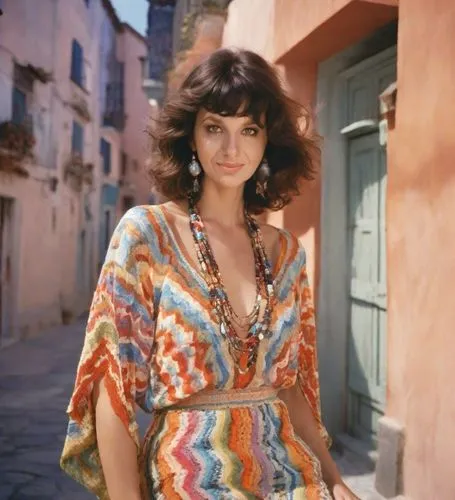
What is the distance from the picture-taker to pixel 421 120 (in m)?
3.05

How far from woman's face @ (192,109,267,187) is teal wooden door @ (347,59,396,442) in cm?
258

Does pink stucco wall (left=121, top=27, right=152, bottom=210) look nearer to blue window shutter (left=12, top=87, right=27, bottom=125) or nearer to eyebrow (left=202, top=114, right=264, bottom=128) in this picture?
blue window shutter (left=12, top=87, right=27, bottom=125)

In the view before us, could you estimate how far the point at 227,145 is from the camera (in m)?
1.61

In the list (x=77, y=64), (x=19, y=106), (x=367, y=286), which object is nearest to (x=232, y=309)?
(x=367, y=286)

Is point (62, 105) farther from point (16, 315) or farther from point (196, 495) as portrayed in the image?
point (196, 495)

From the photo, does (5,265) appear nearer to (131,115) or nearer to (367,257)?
(367,257)

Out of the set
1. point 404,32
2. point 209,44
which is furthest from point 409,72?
point 209,44

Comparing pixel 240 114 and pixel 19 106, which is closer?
pixel 240 114

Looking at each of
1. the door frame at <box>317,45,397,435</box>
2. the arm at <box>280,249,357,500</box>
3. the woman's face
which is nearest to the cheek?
the woman's face

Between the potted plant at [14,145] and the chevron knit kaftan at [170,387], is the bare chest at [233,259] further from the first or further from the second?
the potted plant at [14,145]

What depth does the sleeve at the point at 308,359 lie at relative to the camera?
1.76 meters

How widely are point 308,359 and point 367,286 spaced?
2.61m

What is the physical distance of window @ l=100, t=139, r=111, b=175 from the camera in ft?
64.8

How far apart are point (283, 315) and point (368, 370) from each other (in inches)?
113
